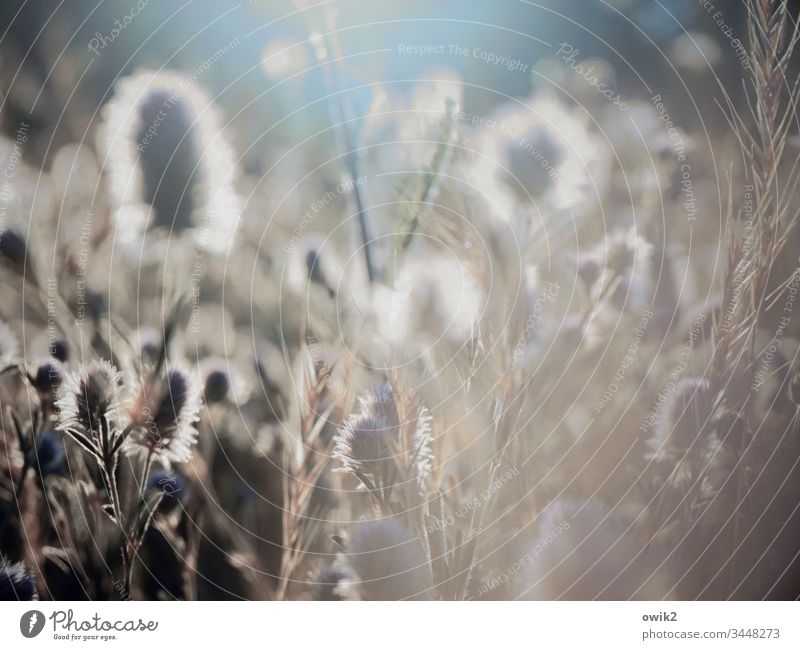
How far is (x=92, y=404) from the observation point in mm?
653

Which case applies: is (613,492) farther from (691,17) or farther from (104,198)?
(104,198)

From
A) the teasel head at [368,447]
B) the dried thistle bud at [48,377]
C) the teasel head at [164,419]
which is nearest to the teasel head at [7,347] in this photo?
the dried thistle bud at [48,377]

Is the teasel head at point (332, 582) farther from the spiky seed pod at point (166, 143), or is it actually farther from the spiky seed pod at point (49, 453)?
the spiky seed pod at point (166, 143)

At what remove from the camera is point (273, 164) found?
0.66 meters

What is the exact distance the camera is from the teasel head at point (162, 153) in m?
0.65

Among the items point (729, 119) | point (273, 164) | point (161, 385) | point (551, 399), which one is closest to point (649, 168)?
point (729, 119)

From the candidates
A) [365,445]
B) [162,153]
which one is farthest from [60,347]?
[365,445]

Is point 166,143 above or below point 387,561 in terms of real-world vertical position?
above

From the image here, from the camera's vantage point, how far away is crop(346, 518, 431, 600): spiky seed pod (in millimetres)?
666

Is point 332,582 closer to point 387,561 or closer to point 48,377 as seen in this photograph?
point 387,561

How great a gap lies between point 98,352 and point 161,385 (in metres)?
0.08

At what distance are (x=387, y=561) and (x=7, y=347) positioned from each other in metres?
0.46

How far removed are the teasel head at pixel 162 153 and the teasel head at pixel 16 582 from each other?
0.37 m

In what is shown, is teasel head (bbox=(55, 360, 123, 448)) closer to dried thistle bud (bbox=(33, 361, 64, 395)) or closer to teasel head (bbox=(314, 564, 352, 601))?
dried thistle bud (bbox=(33, 361, 64, 395))
